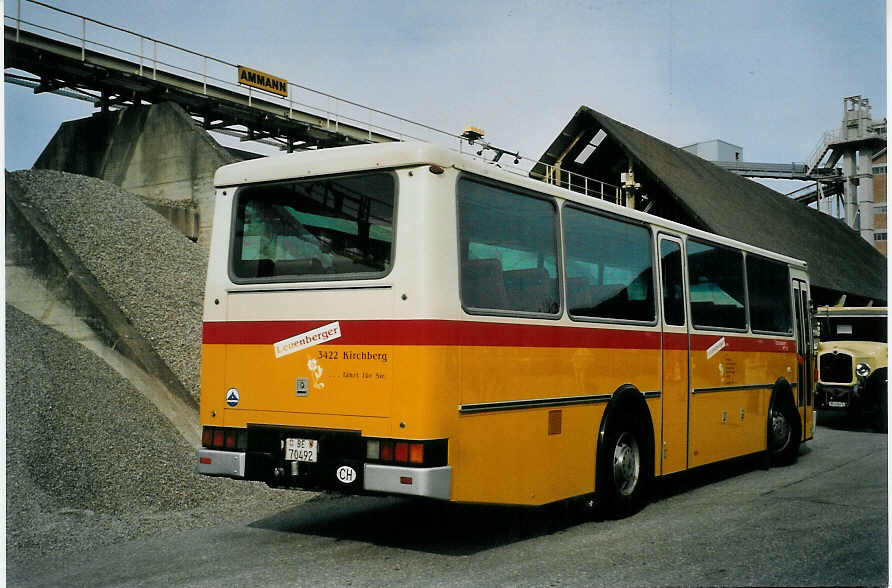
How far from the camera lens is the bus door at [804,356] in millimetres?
12477

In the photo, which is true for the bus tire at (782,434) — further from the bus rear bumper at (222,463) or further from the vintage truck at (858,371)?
the bus rear bumper at (222,463)

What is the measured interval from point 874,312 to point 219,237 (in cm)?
1517

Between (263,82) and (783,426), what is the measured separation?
54.7ft

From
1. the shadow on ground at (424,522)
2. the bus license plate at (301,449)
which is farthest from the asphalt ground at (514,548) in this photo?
the bus license plate at (301,449)

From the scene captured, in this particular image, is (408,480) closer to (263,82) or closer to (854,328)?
(854,328)

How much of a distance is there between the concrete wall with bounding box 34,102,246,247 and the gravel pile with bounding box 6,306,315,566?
895 cm

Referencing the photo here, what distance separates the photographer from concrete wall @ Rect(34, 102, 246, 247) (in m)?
19.6

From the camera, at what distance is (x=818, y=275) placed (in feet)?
85.6

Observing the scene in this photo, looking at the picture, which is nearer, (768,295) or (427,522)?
(427,522)

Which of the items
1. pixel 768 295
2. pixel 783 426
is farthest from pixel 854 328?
pixel 768 295

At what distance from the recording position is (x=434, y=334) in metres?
6.07

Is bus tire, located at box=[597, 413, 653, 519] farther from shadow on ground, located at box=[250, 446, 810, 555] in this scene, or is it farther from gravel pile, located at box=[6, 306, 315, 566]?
gravel pile, located at box=[6, 306, 315, 566]

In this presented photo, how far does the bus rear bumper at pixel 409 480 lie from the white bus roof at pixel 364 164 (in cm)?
214

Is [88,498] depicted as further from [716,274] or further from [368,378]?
[716,274]
